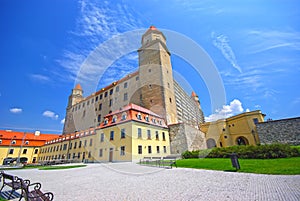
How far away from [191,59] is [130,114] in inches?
427

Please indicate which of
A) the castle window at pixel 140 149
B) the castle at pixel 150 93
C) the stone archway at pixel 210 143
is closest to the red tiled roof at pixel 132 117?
the castle window at pixel 140 149

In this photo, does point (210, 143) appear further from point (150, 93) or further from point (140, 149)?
point (140, 149)

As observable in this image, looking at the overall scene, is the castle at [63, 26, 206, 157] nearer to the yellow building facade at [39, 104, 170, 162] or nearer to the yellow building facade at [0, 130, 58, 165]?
the yellow building facade at [39, 104, 170, 162]

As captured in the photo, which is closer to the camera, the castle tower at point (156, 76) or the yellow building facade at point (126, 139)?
the yellow building facade at point (126, 139)

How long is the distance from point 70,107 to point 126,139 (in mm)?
39149

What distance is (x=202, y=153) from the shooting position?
1508 centimetres

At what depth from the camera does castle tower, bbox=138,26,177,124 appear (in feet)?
91.5

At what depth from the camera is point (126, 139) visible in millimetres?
18094

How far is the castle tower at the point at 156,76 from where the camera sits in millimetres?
27875

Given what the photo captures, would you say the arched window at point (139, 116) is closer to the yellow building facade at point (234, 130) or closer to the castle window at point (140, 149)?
the castle window at point (140, 149)

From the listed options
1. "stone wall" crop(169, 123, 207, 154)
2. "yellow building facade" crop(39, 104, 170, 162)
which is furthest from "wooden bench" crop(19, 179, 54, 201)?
"stone wall" crop(169, 123, 207, 154)

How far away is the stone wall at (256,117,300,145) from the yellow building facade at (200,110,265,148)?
4346mm

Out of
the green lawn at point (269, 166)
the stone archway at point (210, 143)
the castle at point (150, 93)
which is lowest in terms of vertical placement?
the green lawn at point (269, 166)

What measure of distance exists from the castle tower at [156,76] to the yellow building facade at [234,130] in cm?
1008
